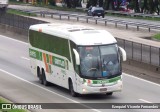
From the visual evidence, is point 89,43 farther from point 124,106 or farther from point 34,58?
point 34,58

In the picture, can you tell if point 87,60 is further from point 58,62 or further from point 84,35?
point 58,62

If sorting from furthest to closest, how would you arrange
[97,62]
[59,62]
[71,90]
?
[59,62] < [71,90] < [97,62]

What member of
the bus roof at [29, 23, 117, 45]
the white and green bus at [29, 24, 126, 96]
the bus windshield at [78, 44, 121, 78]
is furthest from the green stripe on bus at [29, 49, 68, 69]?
the bus windshield at [78, 44, 121, 78]

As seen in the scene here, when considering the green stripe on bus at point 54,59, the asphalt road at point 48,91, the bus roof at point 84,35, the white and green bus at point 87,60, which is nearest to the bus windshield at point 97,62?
the white and green bus at point 87,60

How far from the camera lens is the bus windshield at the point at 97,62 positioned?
2686 cm

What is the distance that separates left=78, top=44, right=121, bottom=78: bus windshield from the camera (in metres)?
26.9

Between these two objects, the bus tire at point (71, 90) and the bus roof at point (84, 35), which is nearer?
the bus roof at point (84, 35)

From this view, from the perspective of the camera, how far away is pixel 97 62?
88.4ft

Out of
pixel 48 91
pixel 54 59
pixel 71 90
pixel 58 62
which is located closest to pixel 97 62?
pixel 71 90

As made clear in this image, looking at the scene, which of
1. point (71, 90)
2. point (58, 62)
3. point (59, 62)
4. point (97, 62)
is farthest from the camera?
point (58, 62)

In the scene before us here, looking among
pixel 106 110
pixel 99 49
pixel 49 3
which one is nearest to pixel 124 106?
pixel 106 110

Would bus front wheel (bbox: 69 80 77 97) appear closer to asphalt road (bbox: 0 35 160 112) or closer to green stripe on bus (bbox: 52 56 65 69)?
asphalt road (bbox: 0 35 160 112)

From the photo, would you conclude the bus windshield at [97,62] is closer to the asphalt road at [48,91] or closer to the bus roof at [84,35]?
the bus roof at [84,35]

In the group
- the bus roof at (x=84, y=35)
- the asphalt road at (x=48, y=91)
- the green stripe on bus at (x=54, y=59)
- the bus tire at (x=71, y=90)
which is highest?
the bus roof at (x=84, y=35)
